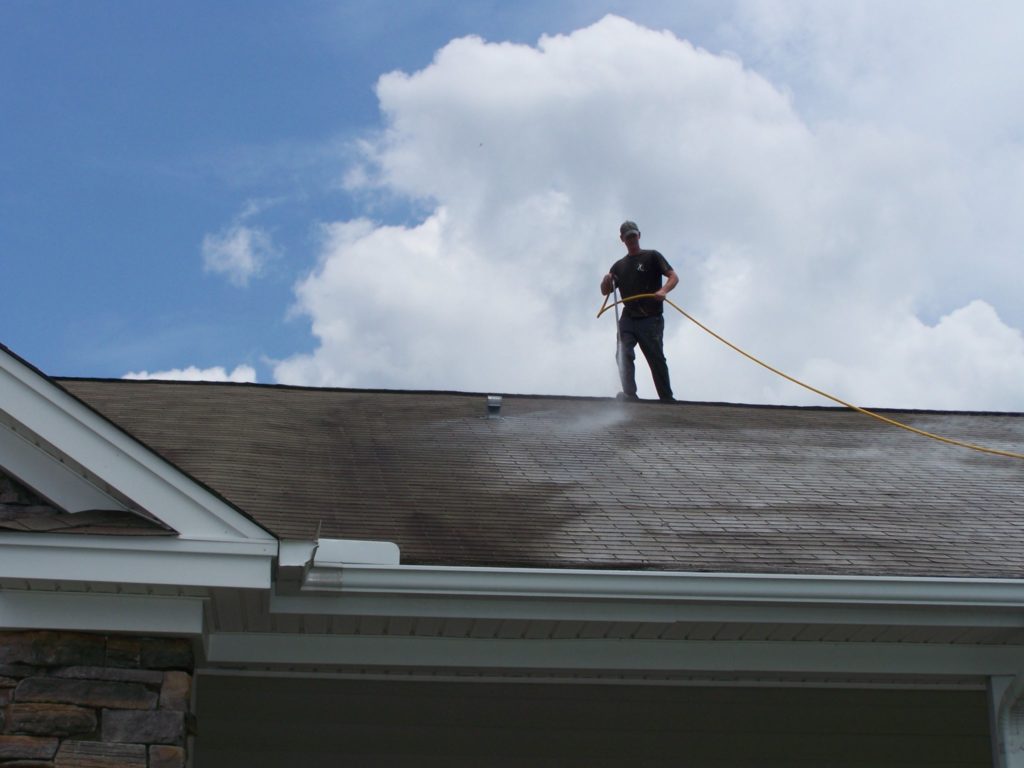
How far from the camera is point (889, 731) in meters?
7.13

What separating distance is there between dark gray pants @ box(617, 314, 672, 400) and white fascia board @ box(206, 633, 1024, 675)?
571 centimetres

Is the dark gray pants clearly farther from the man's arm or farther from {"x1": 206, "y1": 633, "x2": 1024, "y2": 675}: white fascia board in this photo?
{"x1": 206, "y1": 633, "x2": 1024, "y2": 675}: white fascia board

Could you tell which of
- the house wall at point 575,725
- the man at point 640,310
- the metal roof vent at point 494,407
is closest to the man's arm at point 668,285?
the man at point 640,310

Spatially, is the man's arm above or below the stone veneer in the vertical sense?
above

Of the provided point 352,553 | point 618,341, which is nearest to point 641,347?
point 618,341

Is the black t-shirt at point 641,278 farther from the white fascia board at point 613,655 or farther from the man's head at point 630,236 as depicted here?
the white fascia board at point 613,655

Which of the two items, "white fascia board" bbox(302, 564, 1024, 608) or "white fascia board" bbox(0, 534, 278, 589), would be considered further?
"white fascia board" bbox(302, 564, 1024, 608)

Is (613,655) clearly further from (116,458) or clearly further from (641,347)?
(641,347)

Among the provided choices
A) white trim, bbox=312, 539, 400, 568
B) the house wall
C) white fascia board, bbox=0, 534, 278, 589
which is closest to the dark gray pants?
the house wall

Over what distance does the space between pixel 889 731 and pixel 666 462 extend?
197 centimetres

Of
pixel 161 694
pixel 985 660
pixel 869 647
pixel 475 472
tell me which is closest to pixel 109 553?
pixel 161 694

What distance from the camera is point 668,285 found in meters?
11.2

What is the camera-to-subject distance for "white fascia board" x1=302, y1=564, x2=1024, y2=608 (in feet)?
16.6

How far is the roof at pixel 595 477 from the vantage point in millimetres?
5703
